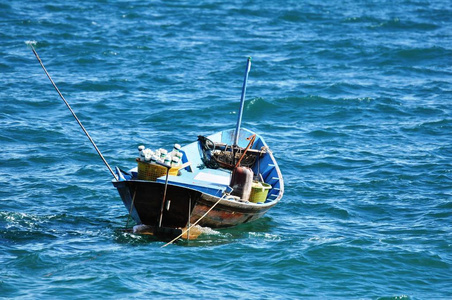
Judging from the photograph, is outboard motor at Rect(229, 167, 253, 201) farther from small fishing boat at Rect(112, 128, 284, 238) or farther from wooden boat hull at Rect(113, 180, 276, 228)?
wooden boat hull at Rect(113, 180, 276, 228)

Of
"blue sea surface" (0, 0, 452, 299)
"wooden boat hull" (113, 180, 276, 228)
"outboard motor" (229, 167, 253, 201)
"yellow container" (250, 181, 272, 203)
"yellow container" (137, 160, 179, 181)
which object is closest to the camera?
"blue sea surface" (0, 0, 452, 299)

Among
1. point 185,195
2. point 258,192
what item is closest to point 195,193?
point 185,195

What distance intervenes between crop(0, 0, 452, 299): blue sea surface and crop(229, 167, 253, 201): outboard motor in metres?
0.97

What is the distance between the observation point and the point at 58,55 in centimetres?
3559

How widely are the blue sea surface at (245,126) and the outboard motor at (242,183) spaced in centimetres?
97

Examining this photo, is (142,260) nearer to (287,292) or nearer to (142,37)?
(287,292)

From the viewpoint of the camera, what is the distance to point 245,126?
2798cm

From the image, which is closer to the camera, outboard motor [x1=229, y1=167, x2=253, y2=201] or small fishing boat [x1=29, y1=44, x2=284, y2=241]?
small fishing boat [x1=29, y1=44, x2=284, y2=241]

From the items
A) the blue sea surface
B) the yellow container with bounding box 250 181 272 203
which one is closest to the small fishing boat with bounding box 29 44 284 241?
the yellow container with bounding box 250 181 272 203

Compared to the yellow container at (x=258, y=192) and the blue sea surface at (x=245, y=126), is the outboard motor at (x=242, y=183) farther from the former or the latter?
the blue sea surface at (x=245, y=126)

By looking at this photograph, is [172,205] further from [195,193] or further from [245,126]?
[245,126]

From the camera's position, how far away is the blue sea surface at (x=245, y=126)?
14820 mm

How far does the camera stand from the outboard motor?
1688cm

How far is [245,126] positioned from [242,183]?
11245 mm
